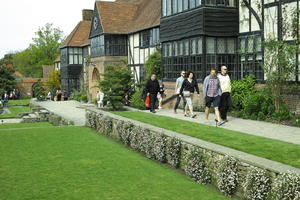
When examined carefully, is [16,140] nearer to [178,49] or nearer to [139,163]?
[139,163]

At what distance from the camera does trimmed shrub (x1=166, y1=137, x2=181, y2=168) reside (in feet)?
30.4

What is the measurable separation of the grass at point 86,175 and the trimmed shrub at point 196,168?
0.49ft

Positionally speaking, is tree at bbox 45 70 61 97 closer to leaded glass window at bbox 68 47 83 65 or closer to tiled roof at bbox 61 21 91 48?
leaded glass window at bbox 68 47 83 65

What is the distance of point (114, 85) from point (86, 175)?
16.0 m

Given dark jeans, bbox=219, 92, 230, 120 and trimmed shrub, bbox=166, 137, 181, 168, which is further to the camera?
dark jeans, bbox=219, 92, 230, 120

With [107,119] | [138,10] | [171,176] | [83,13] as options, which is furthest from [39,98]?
[171,176]

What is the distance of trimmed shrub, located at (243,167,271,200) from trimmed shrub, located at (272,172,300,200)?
1.13 feet

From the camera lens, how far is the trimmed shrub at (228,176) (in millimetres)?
7113

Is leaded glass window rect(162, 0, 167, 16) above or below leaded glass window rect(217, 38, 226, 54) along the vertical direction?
above

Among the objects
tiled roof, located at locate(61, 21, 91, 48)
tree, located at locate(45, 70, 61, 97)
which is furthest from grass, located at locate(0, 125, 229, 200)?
tree, located at locate(45, 70, 61, 97)

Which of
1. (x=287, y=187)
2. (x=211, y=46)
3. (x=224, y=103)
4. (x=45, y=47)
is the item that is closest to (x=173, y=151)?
(x=287, y=187)

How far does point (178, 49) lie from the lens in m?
21.6

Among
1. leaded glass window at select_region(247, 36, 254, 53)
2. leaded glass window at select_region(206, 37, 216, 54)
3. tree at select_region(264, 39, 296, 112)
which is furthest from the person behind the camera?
leaded glass window at select_region(206, 37, 216, 54)

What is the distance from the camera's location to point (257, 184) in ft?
21.0
